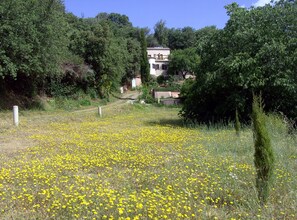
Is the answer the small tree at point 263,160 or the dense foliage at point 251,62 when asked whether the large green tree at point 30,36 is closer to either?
the dense foliage at point 251,62

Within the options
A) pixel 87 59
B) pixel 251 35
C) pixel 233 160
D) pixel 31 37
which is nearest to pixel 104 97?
pixel 87 59

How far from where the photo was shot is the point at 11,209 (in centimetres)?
534

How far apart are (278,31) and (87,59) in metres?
25.8

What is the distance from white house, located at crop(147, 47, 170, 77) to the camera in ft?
295

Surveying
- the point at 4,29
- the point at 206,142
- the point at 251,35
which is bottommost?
the point at 206,142

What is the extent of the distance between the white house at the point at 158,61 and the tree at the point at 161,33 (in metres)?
17.7

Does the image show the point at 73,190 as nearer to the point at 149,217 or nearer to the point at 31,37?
the point at 149,217

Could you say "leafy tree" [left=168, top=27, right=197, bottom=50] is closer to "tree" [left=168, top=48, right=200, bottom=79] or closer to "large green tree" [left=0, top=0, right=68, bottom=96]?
"tree" [left=168, top=48, right=200, bottom=79]

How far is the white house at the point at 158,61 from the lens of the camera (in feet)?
295

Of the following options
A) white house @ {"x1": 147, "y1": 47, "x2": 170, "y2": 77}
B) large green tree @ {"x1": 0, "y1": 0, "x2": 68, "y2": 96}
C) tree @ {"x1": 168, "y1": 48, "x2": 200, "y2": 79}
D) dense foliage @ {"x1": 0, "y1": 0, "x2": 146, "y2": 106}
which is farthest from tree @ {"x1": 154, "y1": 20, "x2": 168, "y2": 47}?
large green tree @ {"x1": 0, "y1": 0, "x2": 68, "y2": 96}

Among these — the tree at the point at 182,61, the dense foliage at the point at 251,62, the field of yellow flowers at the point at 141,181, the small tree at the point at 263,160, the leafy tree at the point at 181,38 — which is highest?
the leafy tree at the point at 181,38

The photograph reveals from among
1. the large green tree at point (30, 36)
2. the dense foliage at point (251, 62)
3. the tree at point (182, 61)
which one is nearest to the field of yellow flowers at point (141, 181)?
the dense foliage at point (251, 62)

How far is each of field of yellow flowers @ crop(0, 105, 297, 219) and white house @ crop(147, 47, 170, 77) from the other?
77582 mm

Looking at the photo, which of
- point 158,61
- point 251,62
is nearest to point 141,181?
point 251,62
